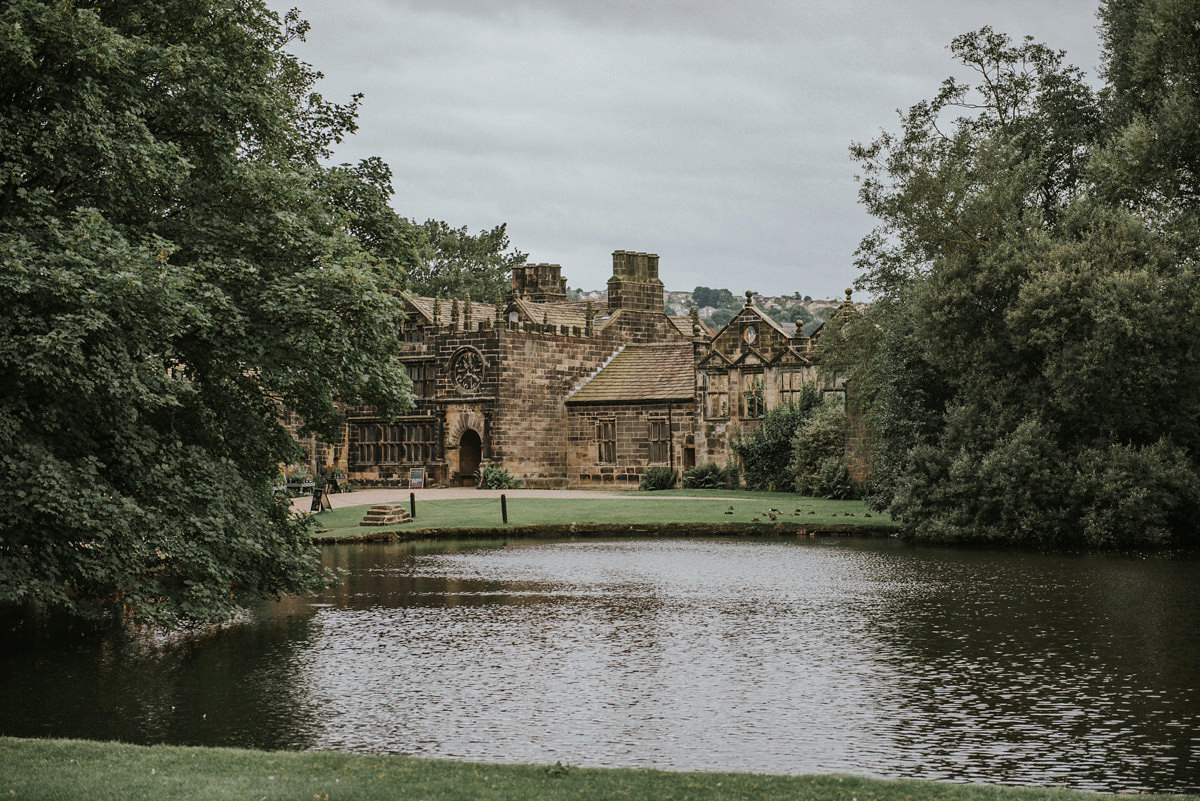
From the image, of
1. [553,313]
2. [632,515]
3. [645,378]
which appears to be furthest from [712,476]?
[632,515]

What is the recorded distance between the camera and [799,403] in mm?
53719

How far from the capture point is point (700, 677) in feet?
56.6

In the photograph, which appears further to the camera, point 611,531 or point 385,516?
point 385,516

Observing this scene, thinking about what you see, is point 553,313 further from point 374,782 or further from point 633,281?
point 374,782

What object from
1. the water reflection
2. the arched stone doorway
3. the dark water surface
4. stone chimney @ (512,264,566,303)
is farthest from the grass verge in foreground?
stone chimney @ (512,264,566,303)

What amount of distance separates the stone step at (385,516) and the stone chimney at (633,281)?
26397mm

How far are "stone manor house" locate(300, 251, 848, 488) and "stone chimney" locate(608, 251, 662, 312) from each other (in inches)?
2.9

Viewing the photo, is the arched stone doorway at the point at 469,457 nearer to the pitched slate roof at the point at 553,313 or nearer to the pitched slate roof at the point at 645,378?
the pitched slate roof at the point at 645,378

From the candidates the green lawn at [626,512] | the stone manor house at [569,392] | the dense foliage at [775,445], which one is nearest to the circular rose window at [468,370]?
the stone manor house at [569,392]

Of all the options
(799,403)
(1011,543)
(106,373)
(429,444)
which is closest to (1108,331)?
(1011,543)

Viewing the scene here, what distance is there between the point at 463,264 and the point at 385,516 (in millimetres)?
54327

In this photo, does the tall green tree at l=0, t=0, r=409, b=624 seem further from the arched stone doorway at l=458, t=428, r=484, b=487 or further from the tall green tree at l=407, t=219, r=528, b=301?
the tall green tree at l=407, t=219, r=528, b=301

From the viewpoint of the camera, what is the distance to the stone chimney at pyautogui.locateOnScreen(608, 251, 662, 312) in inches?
2589

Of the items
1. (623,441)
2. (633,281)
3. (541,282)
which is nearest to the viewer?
(623,441)
